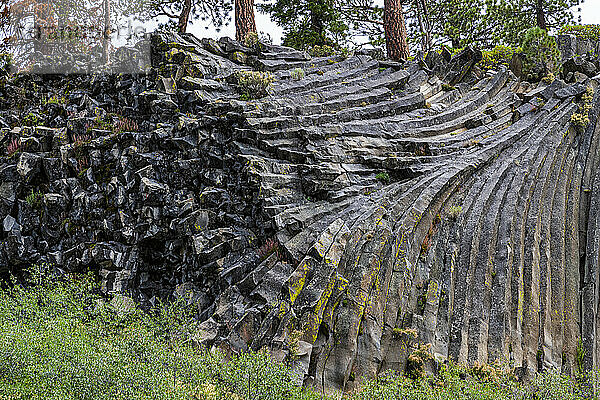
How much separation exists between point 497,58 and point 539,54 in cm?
195

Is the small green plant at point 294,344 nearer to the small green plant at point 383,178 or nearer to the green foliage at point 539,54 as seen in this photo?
the small green plant at point 383,178

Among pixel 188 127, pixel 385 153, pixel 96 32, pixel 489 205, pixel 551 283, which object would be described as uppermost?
pixel 96 32

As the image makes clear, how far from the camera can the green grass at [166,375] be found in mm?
6477

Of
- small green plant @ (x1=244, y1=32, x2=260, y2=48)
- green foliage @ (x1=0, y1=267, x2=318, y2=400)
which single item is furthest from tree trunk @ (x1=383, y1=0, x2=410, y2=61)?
green foliage @ (x1=0, y1=267, x2=318, y2=400)

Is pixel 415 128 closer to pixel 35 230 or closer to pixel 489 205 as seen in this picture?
pixel 489 205

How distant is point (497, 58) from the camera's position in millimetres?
20219

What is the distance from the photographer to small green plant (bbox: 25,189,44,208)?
13.3m

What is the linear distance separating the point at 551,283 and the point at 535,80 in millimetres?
11409

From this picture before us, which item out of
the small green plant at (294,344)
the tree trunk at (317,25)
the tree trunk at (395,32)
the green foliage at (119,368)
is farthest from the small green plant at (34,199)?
the tree trunk at (317,25)

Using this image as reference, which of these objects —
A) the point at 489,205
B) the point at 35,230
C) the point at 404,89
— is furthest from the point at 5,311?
the point at 404,89

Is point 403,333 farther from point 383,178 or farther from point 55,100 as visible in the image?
point 55,100

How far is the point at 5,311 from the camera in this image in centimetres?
942

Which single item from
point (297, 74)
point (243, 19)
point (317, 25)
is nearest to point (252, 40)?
point (243, 19)

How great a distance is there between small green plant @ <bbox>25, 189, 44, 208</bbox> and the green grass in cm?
530
